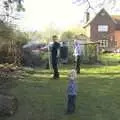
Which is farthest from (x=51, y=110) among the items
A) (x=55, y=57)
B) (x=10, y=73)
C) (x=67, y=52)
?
(x=67, y=52)

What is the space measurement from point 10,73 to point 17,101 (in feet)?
33.5

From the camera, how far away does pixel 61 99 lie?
687 inches

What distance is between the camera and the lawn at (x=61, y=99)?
14570 millimetres

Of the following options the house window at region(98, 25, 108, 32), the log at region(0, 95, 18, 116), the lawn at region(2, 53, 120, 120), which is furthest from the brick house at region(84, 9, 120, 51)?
the log at region(0, 95, 18, 116)

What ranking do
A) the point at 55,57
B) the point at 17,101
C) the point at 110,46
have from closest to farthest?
the point at 17,101
the point at 55,57
the point at 110,46

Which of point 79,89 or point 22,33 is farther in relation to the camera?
point 22,33

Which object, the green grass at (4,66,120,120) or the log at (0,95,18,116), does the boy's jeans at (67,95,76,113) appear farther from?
the log at (0,95,18,116)

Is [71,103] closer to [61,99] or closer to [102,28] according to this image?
[61,99]

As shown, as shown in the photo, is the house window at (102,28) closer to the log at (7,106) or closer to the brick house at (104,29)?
the brick house at (104,29)

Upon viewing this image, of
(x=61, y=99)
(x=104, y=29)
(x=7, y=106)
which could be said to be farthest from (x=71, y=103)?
(x=104, y=29)

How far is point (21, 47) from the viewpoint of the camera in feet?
119

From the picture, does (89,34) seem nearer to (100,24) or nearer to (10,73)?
(100,24)

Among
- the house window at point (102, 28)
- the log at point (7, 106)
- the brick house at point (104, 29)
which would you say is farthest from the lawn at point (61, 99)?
the house window at point (102, 28)

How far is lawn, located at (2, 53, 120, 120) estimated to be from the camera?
1457 centimetres
